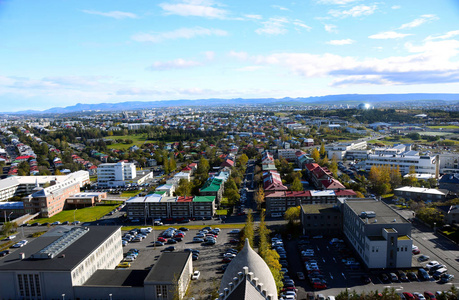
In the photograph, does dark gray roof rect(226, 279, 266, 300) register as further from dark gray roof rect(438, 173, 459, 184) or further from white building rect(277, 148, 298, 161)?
white building rect(277, 148, 298, 161)

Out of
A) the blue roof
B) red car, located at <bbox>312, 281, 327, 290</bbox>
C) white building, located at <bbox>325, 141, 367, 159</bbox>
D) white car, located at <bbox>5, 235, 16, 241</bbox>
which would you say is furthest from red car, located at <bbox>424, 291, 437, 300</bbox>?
white building, located at <bbox>325, 141, 367, 159</bbox>

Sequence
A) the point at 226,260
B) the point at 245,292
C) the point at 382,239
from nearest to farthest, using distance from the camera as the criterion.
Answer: the point at 245,292 < the point at 382,239 < the point at 226,260

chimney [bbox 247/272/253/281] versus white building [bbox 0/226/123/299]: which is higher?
chimney [bbox 247/272/253/281]

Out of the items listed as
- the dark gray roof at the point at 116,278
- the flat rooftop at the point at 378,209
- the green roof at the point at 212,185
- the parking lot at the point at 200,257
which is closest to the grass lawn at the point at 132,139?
the green roof at the point at 212,185

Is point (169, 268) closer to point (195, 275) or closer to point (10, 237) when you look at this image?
point (195, 275)

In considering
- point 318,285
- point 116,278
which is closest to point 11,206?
point 116,278

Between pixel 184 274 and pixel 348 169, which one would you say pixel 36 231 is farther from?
pixel 348 169

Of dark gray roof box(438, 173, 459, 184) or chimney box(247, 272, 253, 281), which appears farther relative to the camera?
dark gray roof box(438, 173, 459, 184)
